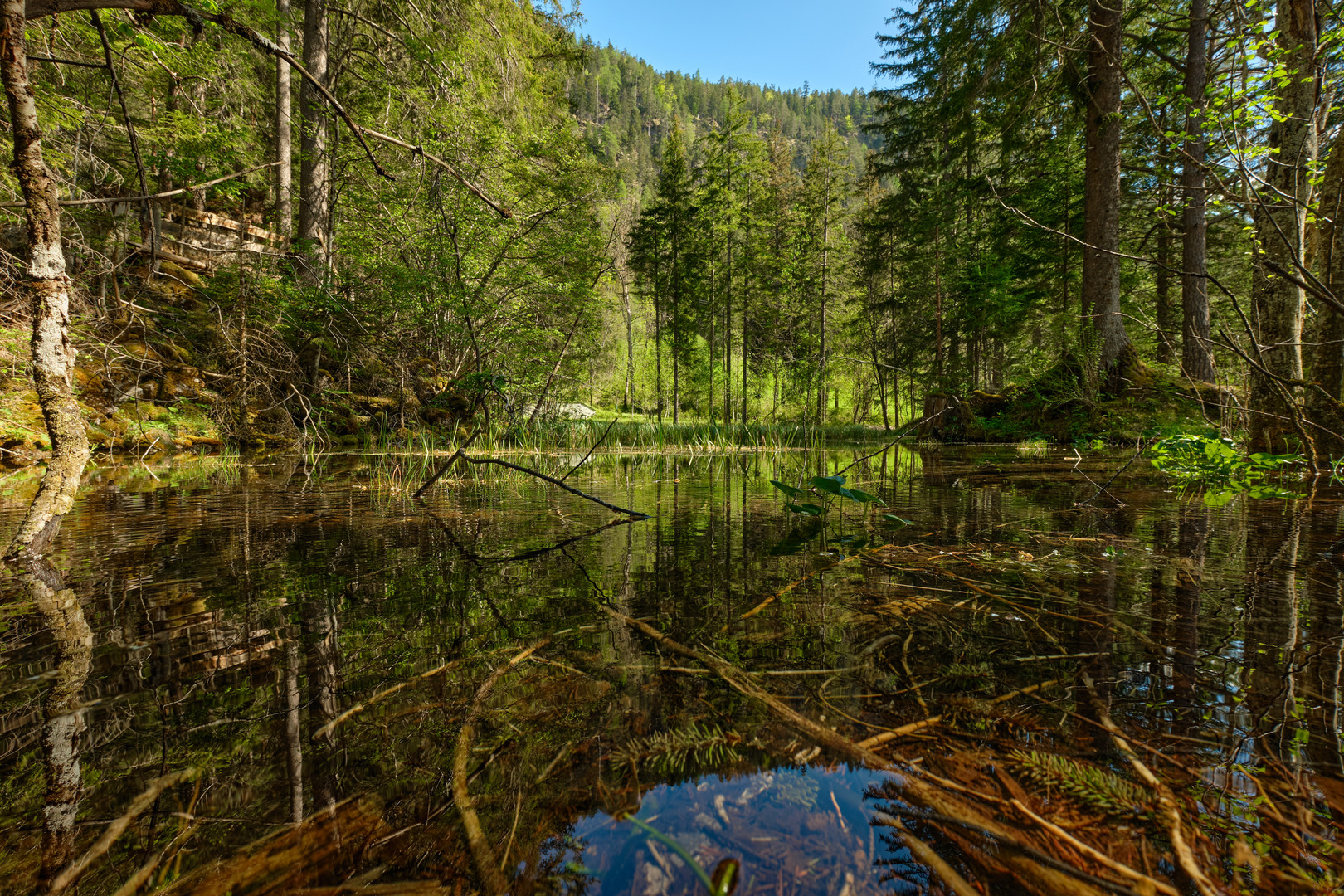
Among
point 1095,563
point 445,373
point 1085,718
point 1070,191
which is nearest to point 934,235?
point 1070,191

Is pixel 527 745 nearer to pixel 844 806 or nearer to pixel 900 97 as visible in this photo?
pixel 844 806

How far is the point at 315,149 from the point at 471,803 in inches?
469

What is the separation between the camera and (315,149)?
30.2ft

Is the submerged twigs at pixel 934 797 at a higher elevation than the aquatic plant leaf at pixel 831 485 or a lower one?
lower

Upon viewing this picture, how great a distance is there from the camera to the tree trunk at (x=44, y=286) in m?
1.61

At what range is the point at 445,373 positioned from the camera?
972cm

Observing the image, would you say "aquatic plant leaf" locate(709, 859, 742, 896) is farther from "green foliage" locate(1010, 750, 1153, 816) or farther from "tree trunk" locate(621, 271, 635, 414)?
"tree trunk" locate(621, 271, 635, 414)

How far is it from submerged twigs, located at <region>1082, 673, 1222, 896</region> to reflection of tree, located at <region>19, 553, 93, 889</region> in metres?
1.27

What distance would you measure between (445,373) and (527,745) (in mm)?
9914

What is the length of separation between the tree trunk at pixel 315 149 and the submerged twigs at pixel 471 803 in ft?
32.4

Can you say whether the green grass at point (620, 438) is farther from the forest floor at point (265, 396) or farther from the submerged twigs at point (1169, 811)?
the submerged twigs at point (1169, 811)

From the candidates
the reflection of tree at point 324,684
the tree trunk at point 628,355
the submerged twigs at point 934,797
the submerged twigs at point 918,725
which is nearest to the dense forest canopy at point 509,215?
the reflection of tree at point 324,684

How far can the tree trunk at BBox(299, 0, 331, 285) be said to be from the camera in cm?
886

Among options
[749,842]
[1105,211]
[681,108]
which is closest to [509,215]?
[749,842]
